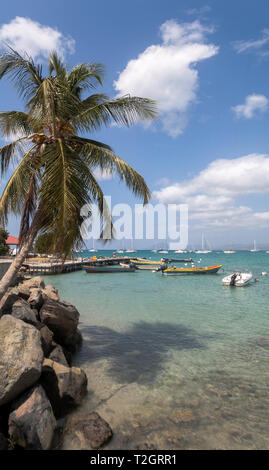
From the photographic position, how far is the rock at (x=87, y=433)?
4.09m

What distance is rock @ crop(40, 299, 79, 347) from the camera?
7255 mm

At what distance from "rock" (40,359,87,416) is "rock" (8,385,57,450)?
2.42 ft

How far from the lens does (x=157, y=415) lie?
498 cm

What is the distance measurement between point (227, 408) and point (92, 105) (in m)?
7.91

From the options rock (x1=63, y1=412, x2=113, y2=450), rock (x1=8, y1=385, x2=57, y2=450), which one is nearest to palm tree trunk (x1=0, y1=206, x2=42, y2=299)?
rock (x1=8, y1=385, x2=57, y2=450)

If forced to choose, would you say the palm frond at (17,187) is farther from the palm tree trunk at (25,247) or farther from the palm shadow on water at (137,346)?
the palm shadow on water at (137,346)

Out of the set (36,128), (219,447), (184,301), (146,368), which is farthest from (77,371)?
(184,301)

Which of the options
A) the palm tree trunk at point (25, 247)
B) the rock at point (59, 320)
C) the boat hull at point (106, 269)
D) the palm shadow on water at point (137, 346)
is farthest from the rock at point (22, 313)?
the boat hull at point (106, 269)

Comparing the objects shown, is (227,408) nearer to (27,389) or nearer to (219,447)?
(219,447)

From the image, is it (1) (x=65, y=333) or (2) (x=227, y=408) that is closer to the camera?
(2) (x=227, y=408)

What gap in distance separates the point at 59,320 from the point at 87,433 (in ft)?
11.7

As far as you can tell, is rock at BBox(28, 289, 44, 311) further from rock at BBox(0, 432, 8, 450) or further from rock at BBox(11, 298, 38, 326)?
rock at BBox(0, 432, 8, 450)

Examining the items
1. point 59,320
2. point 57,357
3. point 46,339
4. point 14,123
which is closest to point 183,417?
point 57,357
